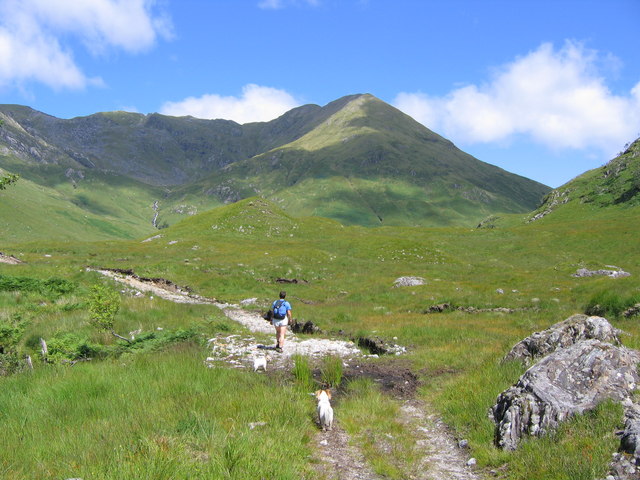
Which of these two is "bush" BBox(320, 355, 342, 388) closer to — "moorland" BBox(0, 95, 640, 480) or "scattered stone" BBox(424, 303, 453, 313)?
"moorland" BBox(0, 95, 640, 480)

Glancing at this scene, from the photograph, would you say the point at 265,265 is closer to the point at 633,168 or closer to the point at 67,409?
the point at 67,409

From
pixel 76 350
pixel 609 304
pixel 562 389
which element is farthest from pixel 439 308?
pixel 76 350

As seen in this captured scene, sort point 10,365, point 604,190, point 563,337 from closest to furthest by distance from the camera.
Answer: point 10,365
point 563,337
point 604,190

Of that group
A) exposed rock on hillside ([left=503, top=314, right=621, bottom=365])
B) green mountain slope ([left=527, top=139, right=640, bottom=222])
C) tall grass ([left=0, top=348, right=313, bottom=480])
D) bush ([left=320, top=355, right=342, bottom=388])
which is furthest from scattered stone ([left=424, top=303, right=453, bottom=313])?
green mountain slope ([left=527, top=139, right=640, bottom=222])

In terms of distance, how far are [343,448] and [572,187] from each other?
19167cm

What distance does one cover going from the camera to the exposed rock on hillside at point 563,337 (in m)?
12.0

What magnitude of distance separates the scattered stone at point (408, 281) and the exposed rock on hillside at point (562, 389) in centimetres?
3160

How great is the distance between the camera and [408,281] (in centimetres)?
4172

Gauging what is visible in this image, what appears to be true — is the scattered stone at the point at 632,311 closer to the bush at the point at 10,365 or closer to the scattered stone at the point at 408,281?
the scattered stone at the point at 408,281

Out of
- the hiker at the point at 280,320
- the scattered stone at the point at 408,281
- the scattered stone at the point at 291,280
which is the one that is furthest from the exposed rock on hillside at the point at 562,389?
the scattered stone at the point at 291,280

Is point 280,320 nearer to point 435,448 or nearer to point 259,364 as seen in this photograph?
point 259,364

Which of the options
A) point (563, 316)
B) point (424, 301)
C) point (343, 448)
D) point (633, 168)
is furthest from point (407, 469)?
point (633, 168)

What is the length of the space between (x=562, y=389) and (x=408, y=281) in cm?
3344

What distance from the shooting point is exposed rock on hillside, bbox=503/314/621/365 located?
471 inches
